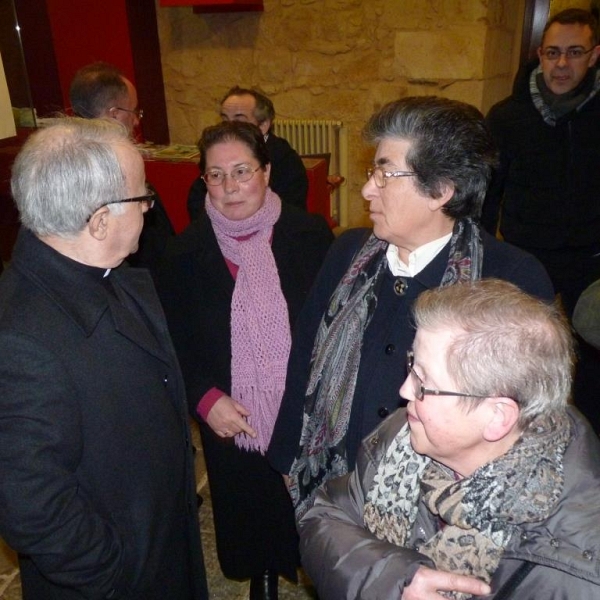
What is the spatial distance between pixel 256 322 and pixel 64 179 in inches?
35.0

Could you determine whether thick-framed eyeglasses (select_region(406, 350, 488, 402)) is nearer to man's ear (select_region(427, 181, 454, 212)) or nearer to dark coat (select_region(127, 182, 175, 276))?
man's ear (select_region(427, 181, 454, 212))

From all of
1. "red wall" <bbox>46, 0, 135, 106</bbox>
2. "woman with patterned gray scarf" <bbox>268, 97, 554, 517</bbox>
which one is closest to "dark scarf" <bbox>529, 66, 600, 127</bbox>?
"woman with patterned gray scarf" <bbox>268, 97, 554, 517</bbox>

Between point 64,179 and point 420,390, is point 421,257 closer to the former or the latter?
point 420,390

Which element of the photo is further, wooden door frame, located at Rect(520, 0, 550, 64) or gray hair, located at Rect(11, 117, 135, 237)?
wooden door frame, located at Rect(520, 0, 550, 64)

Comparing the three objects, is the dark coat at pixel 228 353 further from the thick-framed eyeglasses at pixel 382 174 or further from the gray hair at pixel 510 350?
the gray hair at pixel 510 350

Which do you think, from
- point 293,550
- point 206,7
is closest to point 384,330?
point 293,550

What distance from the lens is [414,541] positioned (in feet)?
4.26

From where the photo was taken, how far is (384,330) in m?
1.65

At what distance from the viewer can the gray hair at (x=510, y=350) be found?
1.08 metres

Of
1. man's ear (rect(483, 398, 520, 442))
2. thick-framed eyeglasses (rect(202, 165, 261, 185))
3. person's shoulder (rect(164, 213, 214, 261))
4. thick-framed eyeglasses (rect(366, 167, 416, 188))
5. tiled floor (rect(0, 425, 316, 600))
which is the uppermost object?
thick-framed eyeglasses (rect(366, 167, 416, 188))

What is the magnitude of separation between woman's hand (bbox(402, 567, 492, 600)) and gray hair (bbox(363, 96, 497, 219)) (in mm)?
895

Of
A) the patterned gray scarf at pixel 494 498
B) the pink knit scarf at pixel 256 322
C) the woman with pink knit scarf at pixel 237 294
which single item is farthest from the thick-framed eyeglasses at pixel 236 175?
the patterned gray scarf at pixel 494 498

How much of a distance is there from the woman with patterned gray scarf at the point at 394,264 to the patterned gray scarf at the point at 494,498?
17.9 inches

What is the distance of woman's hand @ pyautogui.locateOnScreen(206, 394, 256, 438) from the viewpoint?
2.04m
